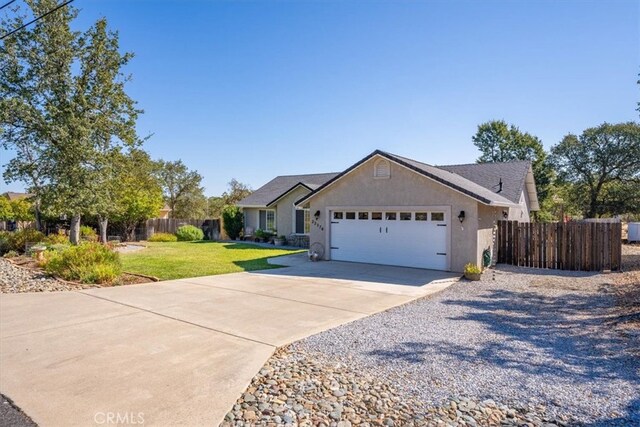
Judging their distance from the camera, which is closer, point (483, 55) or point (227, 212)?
point (483, 55)

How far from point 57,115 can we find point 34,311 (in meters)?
10.2

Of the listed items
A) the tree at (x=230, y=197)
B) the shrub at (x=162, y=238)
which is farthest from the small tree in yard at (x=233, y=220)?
the tree at (x=230, y=197)

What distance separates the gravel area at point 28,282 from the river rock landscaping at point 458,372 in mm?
7287

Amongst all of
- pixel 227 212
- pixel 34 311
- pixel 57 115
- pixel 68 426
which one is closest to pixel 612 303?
pixel 68 426

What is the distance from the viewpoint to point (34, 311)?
720 centimetres

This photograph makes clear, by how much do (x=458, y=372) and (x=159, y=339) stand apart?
4130 millimetres

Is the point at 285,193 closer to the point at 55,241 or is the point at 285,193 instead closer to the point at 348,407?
the point at 55,241

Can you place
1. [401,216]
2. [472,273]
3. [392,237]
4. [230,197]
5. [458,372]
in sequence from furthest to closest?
[230,197] → [392,237] → [401,216] → [472,273] → [458,372]

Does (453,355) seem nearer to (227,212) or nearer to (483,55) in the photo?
(483,55)

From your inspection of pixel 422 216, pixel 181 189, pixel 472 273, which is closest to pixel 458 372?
pixel 472 273

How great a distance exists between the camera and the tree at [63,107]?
14.2 m

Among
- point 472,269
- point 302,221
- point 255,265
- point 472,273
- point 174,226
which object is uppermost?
point 302,221

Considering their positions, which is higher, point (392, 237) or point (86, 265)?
point (392, 237)

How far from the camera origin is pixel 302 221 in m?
22.2
